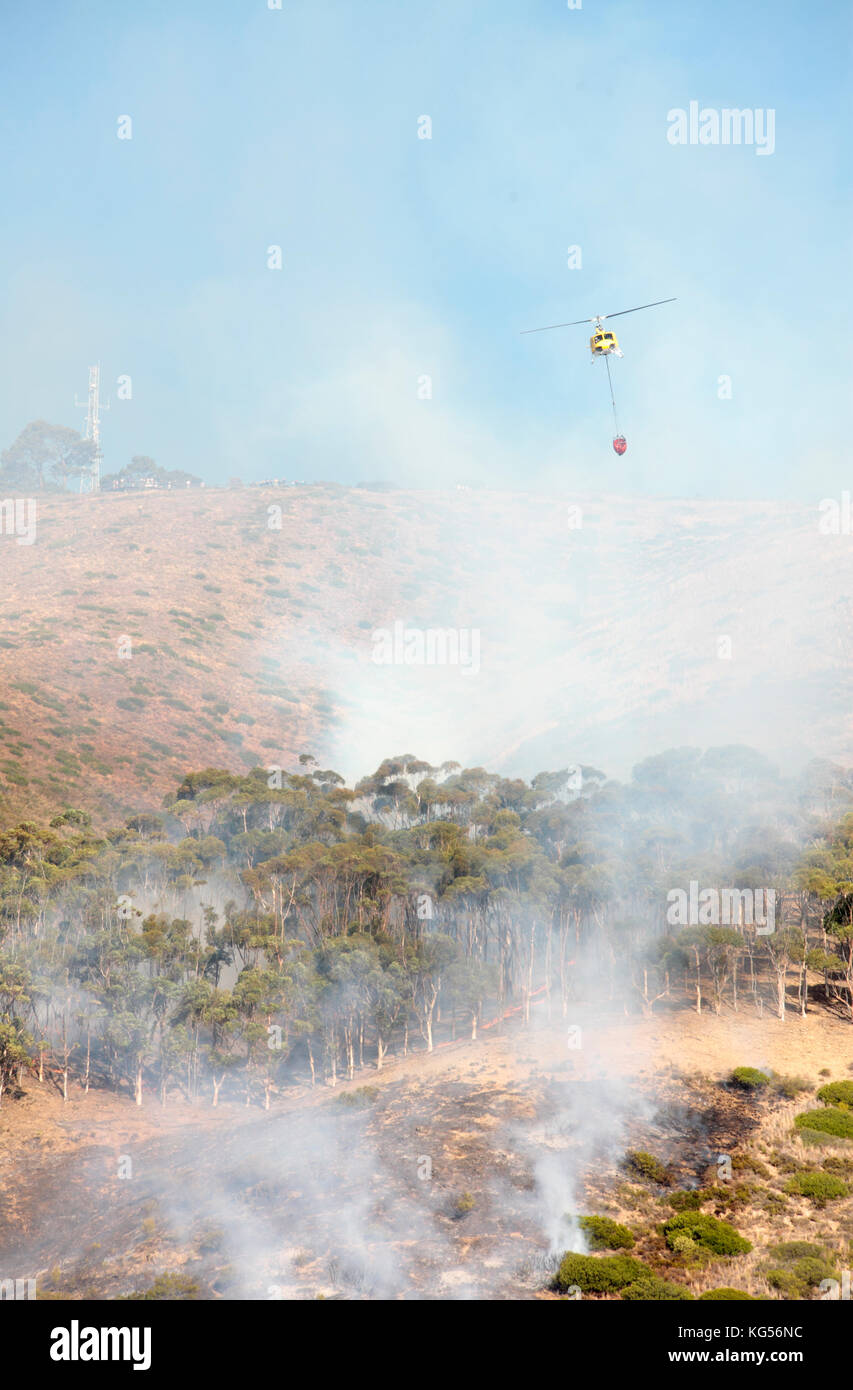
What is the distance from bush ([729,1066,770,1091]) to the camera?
43.9 m

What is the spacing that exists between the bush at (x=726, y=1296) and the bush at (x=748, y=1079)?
17.2 metres

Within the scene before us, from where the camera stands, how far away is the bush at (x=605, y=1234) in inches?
1232

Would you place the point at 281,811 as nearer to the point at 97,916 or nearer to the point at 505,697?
the point at 97,916

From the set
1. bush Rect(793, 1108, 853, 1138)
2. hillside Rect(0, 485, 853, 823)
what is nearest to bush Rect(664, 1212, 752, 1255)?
bush Rect(793, 1108, 853, 1138)

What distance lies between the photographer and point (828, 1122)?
130ft

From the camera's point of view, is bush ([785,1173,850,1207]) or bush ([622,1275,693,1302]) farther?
bush ([785,1173,850,1207])

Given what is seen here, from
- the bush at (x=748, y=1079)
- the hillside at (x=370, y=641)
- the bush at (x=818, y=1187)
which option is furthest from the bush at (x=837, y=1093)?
the hillside at (x=370, y=641)

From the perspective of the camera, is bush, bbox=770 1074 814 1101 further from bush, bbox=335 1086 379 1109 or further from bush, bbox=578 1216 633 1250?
bush, bbox=335 1086 379 1109

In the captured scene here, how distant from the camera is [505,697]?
459ft

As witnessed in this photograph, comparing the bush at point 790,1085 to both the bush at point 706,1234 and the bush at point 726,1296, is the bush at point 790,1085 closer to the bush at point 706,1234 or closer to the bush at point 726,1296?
the bush at point 706,1234

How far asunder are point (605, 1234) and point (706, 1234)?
354cm

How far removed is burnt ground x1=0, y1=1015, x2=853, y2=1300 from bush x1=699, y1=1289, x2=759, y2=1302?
194 inches
